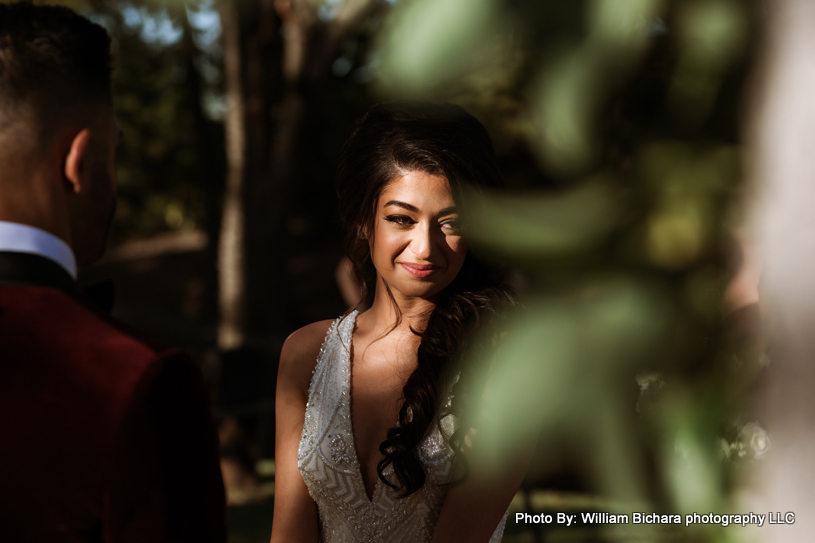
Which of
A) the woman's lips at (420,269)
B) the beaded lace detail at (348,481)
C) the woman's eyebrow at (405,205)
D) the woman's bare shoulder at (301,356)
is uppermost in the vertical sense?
the woman's eyebrow at (405,205)

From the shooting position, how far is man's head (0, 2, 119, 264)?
3.32ft

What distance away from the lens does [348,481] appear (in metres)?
1.70

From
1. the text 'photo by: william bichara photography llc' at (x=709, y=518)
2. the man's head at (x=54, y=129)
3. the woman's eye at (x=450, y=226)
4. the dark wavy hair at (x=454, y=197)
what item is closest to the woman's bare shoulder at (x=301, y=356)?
the dark wavy hair at (x=454, y=197)

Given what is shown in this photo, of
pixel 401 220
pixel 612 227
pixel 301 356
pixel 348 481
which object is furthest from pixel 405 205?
pixel 612 227

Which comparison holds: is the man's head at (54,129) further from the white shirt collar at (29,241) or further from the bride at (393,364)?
the bride at (393,364)

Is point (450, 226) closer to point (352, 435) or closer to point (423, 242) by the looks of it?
point (423, 242)

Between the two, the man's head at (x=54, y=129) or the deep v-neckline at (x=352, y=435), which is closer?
the man's head at (x=54, y=129)

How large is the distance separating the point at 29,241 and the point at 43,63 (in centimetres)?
27

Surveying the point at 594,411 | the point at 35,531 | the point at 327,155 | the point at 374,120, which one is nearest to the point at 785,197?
the point at 594,411

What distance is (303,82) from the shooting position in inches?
245

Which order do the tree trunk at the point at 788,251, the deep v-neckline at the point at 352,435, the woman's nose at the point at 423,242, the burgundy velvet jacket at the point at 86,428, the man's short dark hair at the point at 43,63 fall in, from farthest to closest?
the deep v-neckline at the point at 352,435 < the woman's nose at the point at 423,242 < the man's short dark hair at the point at 43,63 < the burgundy velvet jacket at the point at 86,428 < the tree trunk at the point at 788,251

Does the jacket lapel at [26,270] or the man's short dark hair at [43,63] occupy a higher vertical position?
the man's short dark hair at [43,63]

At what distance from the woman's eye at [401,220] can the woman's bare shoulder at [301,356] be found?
18.6 inches

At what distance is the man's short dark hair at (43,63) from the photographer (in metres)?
1.02
